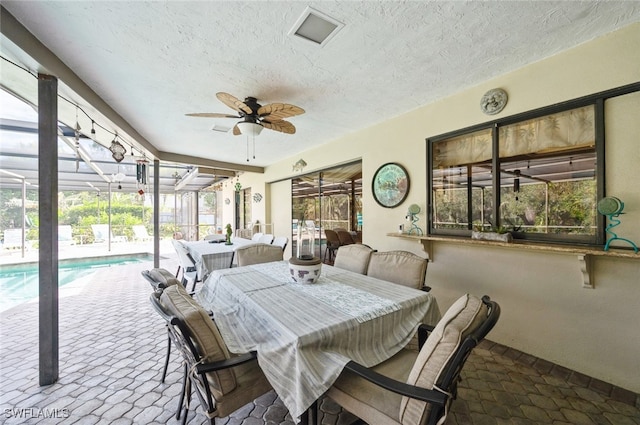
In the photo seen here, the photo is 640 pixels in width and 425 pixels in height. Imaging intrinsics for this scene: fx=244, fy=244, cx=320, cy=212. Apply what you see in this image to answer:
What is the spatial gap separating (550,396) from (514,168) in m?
1.92

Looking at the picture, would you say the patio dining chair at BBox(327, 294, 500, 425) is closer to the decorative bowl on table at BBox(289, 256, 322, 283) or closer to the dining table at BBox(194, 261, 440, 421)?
the dining table at BBox(194, 261, 440, 421)

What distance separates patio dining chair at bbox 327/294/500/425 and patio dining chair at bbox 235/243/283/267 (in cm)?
199

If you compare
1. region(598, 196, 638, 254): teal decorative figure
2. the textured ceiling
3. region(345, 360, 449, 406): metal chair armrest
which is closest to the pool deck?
region(345, 360, 449, 406): metal chair armrest

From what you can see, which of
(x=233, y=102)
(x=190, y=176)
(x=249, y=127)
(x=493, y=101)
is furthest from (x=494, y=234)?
(x=190, y=176)

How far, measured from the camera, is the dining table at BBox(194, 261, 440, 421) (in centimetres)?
118

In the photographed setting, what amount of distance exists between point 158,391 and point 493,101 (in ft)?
12.8

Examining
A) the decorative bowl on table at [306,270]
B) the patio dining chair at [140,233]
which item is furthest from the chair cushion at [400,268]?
the patio dining chair at [140,233]

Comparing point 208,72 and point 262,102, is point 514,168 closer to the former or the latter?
point 262,102

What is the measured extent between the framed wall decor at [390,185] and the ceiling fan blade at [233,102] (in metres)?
1.98

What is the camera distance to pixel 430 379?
0.98 metres

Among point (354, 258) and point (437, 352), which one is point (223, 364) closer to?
point (437, 352)

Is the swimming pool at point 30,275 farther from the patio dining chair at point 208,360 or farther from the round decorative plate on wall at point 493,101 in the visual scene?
the round decorative plate on wall at point 493,101

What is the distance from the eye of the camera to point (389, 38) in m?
1.85

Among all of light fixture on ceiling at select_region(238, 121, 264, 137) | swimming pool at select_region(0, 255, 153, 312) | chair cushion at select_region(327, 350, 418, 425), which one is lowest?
swimming pool at select_region(0, 255, 153, 312)
